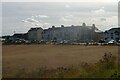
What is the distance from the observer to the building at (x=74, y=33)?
88.4m

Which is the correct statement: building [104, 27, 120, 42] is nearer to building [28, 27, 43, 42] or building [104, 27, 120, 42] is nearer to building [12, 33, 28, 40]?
building [28, 27, 43, 42]

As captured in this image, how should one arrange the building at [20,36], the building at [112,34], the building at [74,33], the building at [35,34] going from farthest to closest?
the building at [35,34]
the building at [20,36]
the building at [74,33]
the building at [112,34]

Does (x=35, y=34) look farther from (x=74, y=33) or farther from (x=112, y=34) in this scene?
(x=112, y=34)

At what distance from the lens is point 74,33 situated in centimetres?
9750

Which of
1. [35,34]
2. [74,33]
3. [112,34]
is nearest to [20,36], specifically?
[35,34]

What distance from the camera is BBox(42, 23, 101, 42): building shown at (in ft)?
290

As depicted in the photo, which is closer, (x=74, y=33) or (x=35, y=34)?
(x=74, y=33)

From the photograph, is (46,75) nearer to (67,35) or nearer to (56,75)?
(56,75)

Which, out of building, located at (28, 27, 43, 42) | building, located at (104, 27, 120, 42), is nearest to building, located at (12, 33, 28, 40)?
building, located at (28, 27, 43, 42)

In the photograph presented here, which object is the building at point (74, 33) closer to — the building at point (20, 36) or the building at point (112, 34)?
the building at point (112, 34)

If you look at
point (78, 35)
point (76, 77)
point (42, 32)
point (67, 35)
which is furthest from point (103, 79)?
point (42, 32)

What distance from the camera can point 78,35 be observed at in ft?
308

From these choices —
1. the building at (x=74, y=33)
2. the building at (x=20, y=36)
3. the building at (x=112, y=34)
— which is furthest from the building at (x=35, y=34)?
the building at (x=112, y=34)

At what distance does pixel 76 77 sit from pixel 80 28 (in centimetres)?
8433
